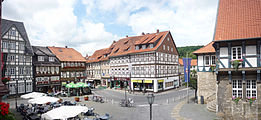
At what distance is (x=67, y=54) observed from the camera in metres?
47.0

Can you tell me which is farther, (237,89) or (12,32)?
(12,32)

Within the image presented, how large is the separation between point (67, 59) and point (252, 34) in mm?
40642

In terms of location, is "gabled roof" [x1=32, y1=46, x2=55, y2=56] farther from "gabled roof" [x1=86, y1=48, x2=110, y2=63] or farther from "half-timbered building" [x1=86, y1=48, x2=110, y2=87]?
"gabled roof" [x1=86, y1=48, x2=110, y2=63]

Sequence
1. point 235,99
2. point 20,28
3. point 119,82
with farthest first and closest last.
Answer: point 119,82
point 20,28
point 235,99

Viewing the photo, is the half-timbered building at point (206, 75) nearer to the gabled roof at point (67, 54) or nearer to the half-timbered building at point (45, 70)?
the half-timbered building at point (45, 70)

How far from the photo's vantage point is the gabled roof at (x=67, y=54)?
4447cm

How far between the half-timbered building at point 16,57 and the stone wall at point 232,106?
31.9 meters

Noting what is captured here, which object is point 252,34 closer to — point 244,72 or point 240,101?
point 244,72

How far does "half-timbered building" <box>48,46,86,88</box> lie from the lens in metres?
44.1

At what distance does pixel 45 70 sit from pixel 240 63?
38.4 m

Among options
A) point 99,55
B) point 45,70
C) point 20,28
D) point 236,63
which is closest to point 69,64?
A: point 45,70

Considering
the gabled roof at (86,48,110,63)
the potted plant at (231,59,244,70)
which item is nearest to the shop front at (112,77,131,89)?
the gabled roof at (86,48,110,63)

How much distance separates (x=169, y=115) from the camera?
17.5m

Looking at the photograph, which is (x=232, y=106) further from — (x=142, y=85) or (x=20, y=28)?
(x=20, y=28)
